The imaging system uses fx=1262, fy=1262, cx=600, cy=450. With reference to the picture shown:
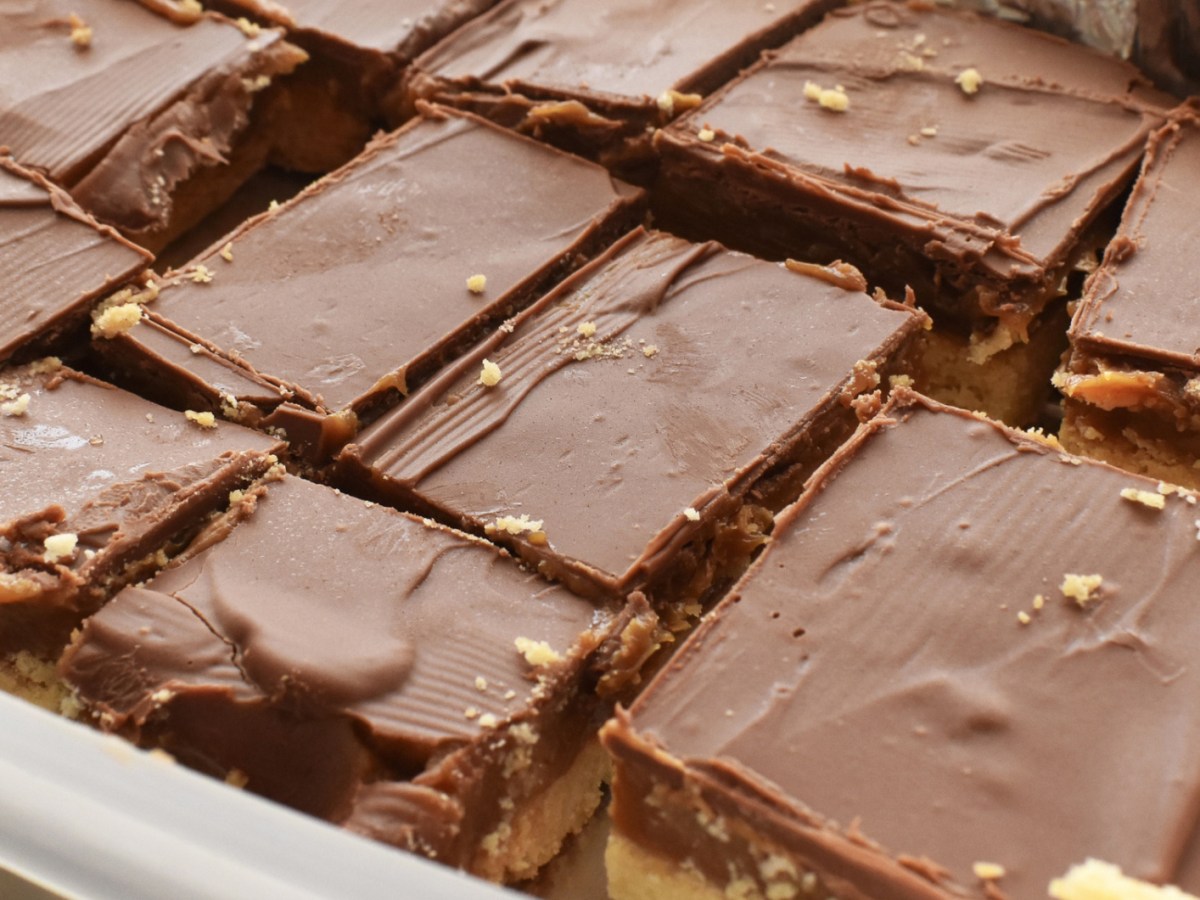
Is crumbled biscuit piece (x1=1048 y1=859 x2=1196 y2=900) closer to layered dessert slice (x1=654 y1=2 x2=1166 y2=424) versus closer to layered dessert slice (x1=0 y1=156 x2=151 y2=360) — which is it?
layered dessert slice (x1=654 y1=2 x2=1166 y2=424)

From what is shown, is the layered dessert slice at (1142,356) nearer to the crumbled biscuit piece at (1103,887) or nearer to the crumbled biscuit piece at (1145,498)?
the crumbled biscuit piece at (1145,498)

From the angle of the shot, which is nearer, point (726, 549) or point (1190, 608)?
point (1190, 608)

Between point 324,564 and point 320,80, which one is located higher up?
point 320,80

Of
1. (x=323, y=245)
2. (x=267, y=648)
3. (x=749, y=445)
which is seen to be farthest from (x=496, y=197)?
(x=267, y=648)

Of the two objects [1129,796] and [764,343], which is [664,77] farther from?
[1129,796]

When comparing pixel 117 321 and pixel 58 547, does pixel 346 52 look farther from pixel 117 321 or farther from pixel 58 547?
pixel 58 547

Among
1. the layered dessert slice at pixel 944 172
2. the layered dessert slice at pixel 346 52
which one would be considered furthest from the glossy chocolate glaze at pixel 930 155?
the layered dessert slice at pixel 346 52
